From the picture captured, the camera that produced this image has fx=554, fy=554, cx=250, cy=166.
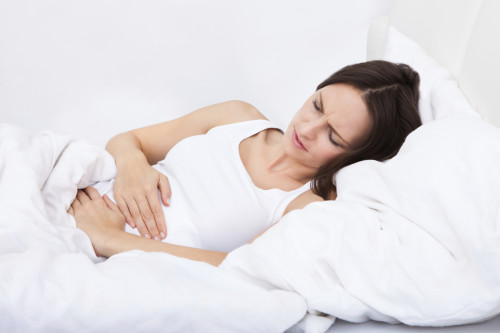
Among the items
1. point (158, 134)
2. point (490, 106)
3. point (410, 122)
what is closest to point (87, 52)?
point (158, 134)

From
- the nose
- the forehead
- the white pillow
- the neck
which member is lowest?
the neck

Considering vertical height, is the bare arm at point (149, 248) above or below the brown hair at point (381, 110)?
below

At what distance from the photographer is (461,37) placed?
134 centimetres

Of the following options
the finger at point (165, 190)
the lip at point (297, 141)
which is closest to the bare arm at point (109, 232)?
the finger at point (165, 190)

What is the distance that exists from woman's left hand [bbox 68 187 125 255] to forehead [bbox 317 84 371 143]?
52 cm

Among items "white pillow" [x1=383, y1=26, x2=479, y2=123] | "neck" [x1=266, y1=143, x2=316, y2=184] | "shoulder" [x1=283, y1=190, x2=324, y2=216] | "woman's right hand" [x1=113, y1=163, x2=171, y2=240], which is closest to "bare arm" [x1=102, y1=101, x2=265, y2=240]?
"woman's right hand" [x1=113, y1=163, x2=171, y2=240]

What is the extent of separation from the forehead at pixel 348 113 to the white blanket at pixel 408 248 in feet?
0.87

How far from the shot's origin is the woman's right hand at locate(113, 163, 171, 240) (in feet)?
3.99

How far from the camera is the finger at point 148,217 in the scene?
3.95ft

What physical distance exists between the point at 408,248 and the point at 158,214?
0.57 meters

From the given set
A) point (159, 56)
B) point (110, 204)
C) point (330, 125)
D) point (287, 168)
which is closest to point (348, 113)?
point (330, 125)

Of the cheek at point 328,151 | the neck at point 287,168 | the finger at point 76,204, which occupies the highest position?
the cheek at point 328,151

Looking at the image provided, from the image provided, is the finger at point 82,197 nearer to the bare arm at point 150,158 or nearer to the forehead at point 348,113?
the bare arm at point 150,158

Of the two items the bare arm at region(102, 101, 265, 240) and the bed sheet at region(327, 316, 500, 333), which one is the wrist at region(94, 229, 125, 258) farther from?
the bed sheet at region(327, 316, 500, 333)
